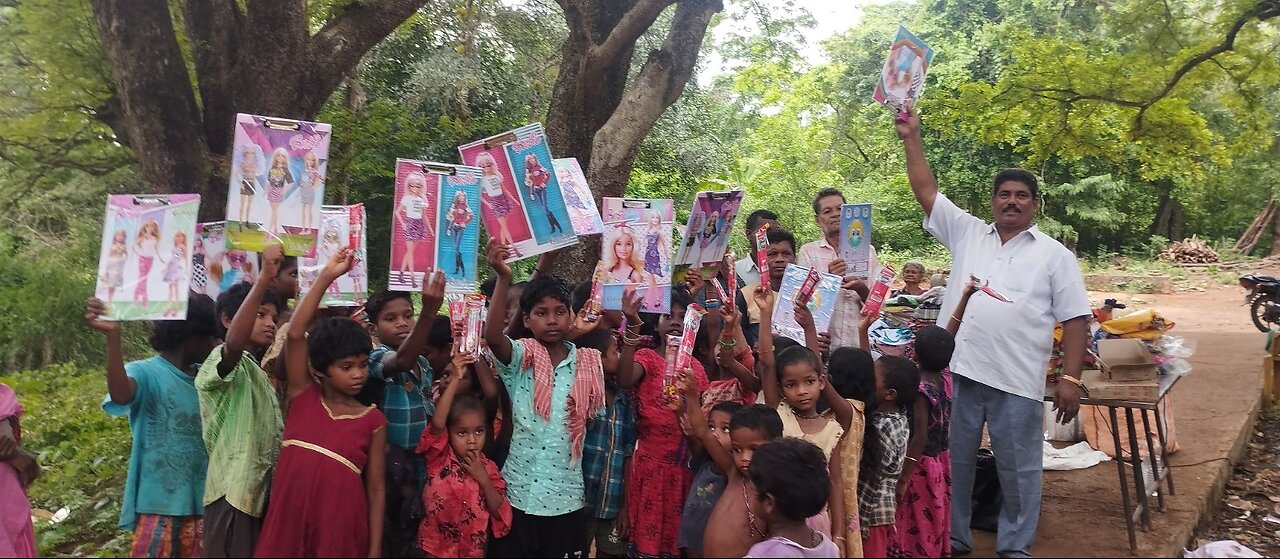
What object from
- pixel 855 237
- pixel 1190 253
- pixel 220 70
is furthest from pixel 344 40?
pixel 1190 253

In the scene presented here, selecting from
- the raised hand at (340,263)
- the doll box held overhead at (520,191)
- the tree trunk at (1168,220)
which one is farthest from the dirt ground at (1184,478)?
the tree trunk at (1168,220)

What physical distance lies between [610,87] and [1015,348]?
370 centimetres

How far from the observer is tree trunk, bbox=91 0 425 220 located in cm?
543

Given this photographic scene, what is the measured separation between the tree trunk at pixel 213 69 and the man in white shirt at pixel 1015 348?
3.96 m

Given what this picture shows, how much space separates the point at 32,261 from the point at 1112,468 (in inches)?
460

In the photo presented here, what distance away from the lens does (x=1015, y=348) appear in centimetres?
382

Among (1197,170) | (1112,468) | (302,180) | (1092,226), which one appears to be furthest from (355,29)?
(1092,226)

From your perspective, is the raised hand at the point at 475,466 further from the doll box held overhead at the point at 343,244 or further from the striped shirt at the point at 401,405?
the doll box held overhead at the point at 343,244

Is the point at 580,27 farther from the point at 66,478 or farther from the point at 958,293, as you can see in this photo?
the point at 66,478

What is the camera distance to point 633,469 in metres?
3.58

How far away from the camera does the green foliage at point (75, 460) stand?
4.88 meters

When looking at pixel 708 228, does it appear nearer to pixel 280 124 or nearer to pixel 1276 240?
pixel 280 124

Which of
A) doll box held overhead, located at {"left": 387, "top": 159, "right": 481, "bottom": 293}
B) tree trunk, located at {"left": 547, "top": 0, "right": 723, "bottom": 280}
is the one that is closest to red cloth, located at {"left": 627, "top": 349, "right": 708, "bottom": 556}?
doll box held overhead, located at {"left": 387, "top": 159, "right": 481, "bottom": 293}

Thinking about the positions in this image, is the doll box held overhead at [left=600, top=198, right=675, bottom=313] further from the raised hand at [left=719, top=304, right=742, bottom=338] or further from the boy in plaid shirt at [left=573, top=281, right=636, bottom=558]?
the raised hand at [left=719, top=304, right=742, bottom=338]
